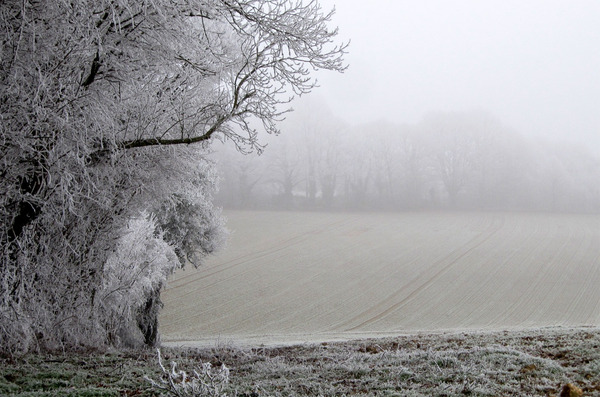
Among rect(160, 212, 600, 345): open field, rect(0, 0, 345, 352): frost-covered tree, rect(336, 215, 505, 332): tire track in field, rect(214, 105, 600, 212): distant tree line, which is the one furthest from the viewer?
rect(214, 105, 600, 212): distant tree line

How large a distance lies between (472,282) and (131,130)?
28143 millimetres

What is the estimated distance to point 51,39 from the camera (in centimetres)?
552

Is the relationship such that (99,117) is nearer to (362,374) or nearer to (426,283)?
(362,374)

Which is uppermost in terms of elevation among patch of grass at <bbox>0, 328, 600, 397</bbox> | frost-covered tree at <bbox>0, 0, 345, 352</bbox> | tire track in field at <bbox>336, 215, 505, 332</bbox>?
frost-covered tree at <bbox>0, 0, 345, 352</bbox>

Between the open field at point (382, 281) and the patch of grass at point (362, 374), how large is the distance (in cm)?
953

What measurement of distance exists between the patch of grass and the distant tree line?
48410mm

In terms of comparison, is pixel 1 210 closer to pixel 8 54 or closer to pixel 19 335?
pixel 19 335

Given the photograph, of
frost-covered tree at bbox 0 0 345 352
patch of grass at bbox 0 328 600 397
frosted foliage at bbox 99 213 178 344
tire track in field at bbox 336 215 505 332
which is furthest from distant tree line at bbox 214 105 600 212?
patch of grass at bbox 0 328 600 397

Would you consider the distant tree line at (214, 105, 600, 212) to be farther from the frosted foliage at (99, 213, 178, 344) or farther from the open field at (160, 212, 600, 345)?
the frosted foliage at (99, 213, 178, 344)

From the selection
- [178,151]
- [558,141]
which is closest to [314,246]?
[178,151]

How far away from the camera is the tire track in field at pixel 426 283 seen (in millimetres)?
24609

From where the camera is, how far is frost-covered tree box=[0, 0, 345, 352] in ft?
18.4

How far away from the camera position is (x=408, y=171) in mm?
61344

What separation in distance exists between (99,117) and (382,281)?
2707cm
